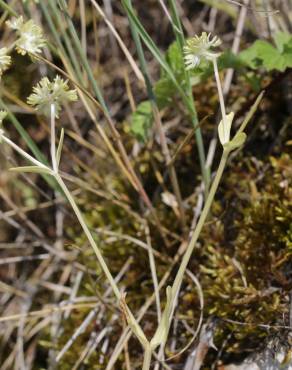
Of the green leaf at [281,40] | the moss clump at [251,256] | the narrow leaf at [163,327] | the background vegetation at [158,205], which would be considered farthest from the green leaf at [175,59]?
the narrow leaf at [163,327]

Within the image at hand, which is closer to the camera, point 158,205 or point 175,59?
point 175,59

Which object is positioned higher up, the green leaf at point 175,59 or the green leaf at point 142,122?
the green leaf at point 175,59

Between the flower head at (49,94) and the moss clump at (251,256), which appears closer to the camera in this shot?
the flower head at (49,94)

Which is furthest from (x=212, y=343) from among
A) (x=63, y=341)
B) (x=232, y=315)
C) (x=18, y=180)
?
(x=18, y=180)

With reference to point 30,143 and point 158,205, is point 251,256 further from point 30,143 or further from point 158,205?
point 30,143

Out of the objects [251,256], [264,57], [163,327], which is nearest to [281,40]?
[264,57]

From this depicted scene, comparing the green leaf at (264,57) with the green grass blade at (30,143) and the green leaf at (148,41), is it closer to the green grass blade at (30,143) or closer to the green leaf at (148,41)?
the green leaf at (148,41)

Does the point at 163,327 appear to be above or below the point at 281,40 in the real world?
below

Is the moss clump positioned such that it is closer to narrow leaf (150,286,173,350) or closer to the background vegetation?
the background vegetation
